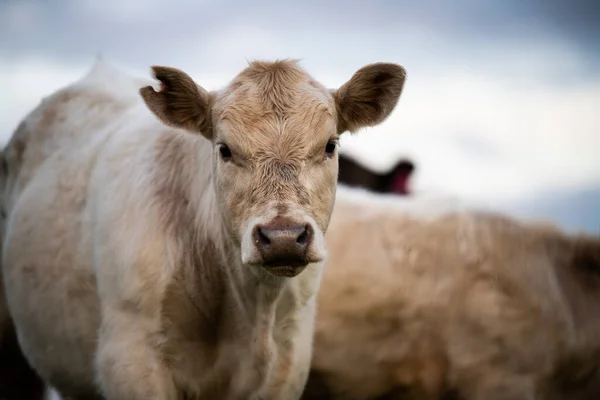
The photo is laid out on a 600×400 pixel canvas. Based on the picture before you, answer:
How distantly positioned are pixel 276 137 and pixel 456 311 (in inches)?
125

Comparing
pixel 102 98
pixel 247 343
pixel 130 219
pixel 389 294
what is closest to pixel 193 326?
pixel 247 343

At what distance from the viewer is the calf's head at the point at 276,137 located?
379 centimetres

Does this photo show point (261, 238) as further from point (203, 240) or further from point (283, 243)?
point (203, 240)

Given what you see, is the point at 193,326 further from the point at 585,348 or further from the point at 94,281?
the point at 585,348

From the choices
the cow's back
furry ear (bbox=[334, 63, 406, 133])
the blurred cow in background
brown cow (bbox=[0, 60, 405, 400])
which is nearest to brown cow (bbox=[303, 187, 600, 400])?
brown cow (bbox=[0, 60, 405, 400])

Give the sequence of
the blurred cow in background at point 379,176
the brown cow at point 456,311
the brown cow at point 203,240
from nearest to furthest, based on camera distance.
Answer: the brown cow at point 203,240 < the brown cow at point 456,311 < the blurred cow in background at point 379,176

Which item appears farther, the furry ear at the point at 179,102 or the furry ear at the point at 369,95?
the furry ear at the point at 369,95

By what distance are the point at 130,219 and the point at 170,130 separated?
2.13ft

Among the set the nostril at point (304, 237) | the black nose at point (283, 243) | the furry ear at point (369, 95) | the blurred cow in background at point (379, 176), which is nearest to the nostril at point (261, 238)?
the black nose at point (283, 243)

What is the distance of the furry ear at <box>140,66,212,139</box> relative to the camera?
446cm

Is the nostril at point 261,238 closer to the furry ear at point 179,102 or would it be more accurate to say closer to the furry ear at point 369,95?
the furry ear at point 179,102

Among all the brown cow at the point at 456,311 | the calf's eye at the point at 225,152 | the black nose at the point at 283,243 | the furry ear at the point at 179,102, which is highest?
the furry ear at the point at 179,102

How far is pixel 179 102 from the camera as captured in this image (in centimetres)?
448

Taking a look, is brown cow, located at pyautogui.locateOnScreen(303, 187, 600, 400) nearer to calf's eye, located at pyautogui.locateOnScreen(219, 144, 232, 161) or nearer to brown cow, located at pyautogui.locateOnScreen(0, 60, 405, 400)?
brown cow, located at pyautogui.locateOnScreen(0, 60, 405, 400)
